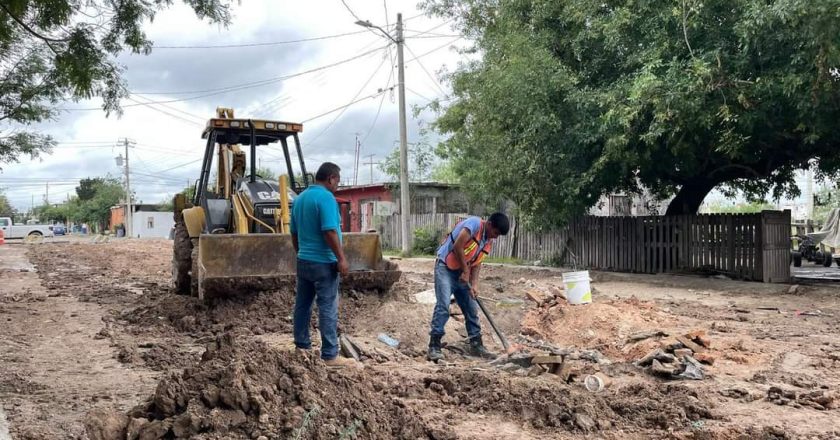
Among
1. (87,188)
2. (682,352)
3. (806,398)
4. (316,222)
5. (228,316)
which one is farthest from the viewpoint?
(87,188)

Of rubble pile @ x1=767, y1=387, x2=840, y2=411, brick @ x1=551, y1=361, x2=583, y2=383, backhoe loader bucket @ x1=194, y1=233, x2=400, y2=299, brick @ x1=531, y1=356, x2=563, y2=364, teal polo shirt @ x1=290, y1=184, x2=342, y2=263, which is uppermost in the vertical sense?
teal polo shirt @ x1=290, y1=184, x2=342, y2=263

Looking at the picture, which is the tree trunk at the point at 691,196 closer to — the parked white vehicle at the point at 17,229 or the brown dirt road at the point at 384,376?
the brown dirt road at the point at 384,376

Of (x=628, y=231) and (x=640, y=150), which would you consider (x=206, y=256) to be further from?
(x=628, y=231)

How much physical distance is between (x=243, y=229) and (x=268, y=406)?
5.34 meters

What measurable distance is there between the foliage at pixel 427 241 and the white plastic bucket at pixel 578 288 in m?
14.3

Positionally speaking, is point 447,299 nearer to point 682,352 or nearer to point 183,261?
point 682,352

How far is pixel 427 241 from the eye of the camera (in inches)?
922

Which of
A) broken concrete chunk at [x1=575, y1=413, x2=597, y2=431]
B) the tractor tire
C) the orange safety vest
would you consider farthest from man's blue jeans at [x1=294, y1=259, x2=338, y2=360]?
the tractor tire

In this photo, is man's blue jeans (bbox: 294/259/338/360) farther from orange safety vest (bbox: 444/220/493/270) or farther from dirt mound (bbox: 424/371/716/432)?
orange safety vest (bbox: 444/220/493/270)

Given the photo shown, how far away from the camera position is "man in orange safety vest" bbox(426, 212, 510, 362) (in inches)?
254

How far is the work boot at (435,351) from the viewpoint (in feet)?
21.3

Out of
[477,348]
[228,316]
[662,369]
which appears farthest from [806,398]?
[228,316]

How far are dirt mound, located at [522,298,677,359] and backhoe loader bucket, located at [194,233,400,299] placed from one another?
214cm

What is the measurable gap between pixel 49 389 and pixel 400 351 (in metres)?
3.23
